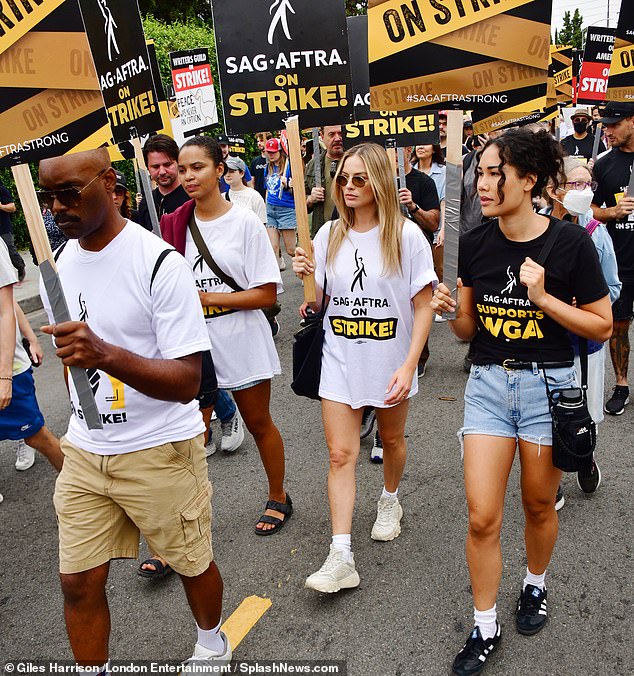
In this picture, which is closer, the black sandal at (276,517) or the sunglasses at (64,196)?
the sunglasses at (64,196)

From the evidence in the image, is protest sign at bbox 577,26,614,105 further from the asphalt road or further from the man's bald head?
the man's bald head

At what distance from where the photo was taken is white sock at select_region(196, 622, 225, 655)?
109 inches

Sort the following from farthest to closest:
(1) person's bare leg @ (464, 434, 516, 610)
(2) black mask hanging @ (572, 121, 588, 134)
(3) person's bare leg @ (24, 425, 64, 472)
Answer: (2) black mask hanging @ (572, 121, 588, 134), (3) person's bare leg @ (24, 425, 64, 472), (1) person's bare leg @ (464, 434, 516, 610)

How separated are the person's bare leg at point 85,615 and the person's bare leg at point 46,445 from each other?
1.77 meters

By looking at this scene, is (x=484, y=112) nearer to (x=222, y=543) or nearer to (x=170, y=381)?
(x=170, y=381)

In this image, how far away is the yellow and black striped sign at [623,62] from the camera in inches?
→ 201

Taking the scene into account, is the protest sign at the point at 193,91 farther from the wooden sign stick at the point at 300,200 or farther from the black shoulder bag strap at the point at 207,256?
the wooden sign stick at the point at 300,200

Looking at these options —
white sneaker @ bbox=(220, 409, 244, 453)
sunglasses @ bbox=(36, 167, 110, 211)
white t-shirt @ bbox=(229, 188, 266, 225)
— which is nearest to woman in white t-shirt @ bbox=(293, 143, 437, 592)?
sunglasses @ bbox=(36, 167, 110, 211)

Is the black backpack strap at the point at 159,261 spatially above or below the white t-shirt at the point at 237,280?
above

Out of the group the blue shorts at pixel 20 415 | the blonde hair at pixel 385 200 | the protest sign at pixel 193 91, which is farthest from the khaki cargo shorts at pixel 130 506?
the protest sign at pixel 193 91

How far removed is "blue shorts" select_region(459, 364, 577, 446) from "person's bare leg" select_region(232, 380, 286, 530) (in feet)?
4.45

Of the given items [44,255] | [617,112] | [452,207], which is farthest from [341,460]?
[617,112]

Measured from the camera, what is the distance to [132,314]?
2346 millimetres

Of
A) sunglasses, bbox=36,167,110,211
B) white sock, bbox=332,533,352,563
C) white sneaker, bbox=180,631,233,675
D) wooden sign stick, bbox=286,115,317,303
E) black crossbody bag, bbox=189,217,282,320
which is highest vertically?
sunglasses, bbox=36,167,110,211
